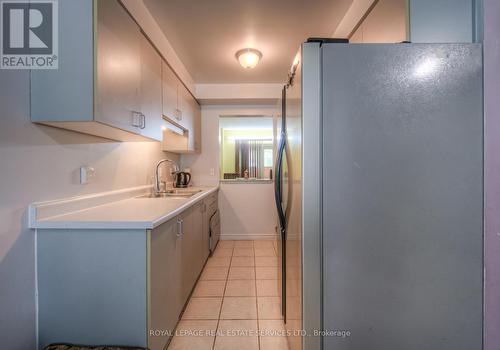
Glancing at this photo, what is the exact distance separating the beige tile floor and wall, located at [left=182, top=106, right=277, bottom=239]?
931mm

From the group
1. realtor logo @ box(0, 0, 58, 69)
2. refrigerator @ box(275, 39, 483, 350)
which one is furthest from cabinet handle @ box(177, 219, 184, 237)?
realtor logo @ box(0, 0, 58, 69)

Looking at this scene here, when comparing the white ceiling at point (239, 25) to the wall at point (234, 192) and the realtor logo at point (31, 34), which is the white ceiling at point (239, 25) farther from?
the wall at point (234, 192)

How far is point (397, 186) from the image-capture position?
2.90 ft

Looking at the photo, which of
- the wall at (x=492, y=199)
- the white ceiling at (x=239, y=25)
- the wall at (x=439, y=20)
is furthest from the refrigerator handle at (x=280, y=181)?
the white ceiling at (x=239, y=25)

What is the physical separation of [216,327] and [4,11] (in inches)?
84.0

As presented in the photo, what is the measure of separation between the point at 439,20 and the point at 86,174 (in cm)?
210

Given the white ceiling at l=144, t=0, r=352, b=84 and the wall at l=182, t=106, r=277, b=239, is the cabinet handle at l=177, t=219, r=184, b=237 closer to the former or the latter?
the white ceiling at l=144, t=0, r=352, b=84

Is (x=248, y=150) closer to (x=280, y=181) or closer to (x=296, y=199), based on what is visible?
(x=280, y=181)

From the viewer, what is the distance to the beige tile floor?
4.75 ft

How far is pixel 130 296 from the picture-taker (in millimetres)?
1057

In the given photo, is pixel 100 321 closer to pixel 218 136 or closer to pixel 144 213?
pixel 144 213

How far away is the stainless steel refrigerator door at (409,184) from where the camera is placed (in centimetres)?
88

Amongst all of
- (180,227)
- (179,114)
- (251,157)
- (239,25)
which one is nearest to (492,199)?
(180,227)

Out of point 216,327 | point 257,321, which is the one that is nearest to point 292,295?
point 257,321
